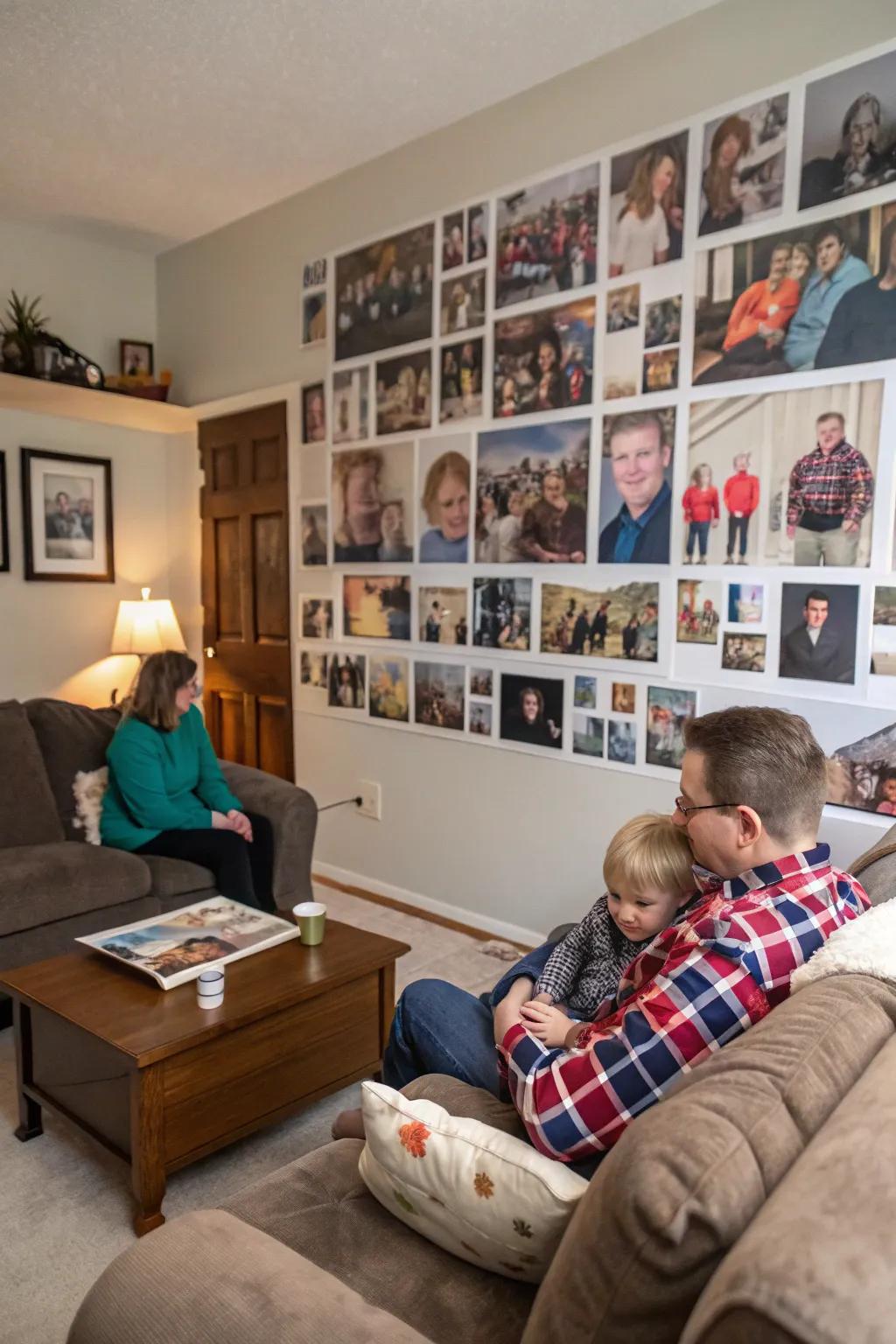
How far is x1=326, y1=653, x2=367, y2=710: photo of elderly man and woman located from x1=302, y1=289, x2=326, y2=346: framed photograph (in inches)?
53.2

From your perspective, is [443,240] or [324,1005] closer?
[324,1005]

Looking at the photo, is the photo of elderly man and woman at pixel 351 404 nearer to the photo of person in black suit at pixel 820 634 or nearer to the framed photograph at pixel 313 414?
the framed photograph at pixel 313 414

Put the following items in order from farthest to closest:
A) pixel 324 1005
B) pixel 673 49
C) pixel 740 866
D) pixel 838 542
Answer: pixel 673 49, pixel 838 542, pixel 324 1005, pixel 740 866

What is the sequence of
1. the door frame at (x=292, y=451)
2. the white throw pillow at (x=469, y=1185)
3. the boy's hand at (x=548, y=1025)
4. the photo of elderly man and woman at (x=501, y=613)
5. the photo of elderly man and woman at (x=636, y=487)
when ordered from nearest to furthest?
the white throw pillow at (x=469, y=1185) → the boy's hand at (x=548, y=1025) → the photo of elderly man and woman at (x=636, y=487) → the photo of elderly man and woman at (x=501, y=613) → the door frame at (x=292, y=451)

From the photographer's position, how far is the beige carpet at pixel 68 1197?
1.62m

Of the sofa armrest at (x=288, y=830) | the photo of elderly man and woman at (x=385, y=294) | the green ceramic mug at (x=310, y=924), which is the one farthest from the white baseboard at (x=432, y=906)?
the photo of elderly man and woman at (x=385, y=294)

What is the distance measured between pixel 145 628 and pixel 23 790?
151 cm

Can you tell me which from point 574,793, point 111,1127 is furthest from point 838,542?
point 111,1127

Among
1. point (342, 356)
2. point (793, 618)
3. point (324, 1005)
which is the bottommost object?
point (324, 1005)

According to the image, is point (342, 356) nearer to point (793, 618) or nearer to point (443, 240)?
point (443, 240)

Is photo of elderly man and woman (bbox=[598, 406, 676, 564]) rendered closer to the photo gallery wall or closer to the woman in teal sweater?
the photo gallery wall

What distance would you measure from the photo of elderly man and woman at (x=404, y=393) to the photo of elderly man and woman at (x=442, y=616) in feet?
2.13

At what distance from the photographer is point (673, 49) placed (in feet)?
8.75

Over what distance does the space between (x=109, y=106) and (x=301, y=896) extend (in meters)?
2.84
